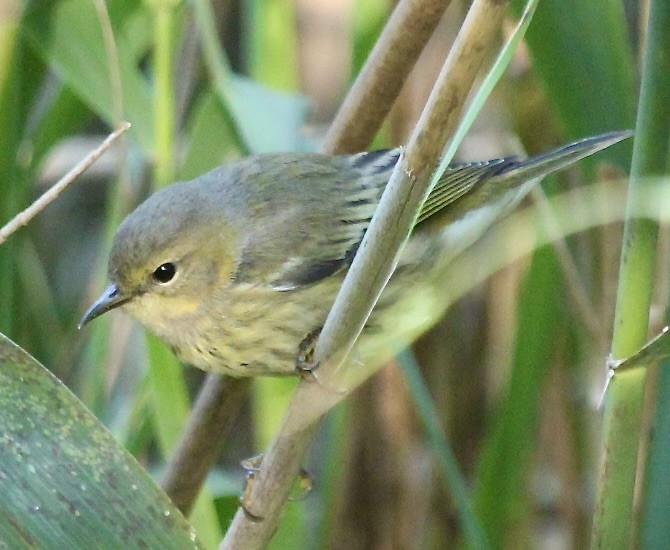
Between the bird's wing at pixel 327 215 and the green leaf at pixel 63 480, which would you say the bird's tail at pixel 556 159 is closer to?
the bird's wing at pixel 327 215

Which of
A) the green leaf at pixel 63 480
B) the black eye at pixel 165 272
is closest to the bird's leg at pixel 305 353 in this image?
the black eye at pixel 165 272

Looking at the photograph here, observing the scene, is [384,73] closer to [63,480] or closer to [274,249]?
[274,249]

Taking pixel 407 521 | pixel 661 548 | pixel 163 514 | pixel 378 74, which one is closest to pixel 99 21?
pixel 378 74

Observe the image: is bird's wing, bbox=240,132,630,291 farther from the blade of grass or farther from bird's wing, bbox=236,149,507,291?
the blade of grass

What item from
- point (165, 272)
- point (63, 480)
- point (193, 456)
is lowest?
point (63, 480)

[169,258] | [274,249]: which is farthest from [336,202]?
[169,258]

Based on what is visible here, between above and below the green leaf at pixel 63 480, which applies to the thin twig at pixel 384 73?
above
